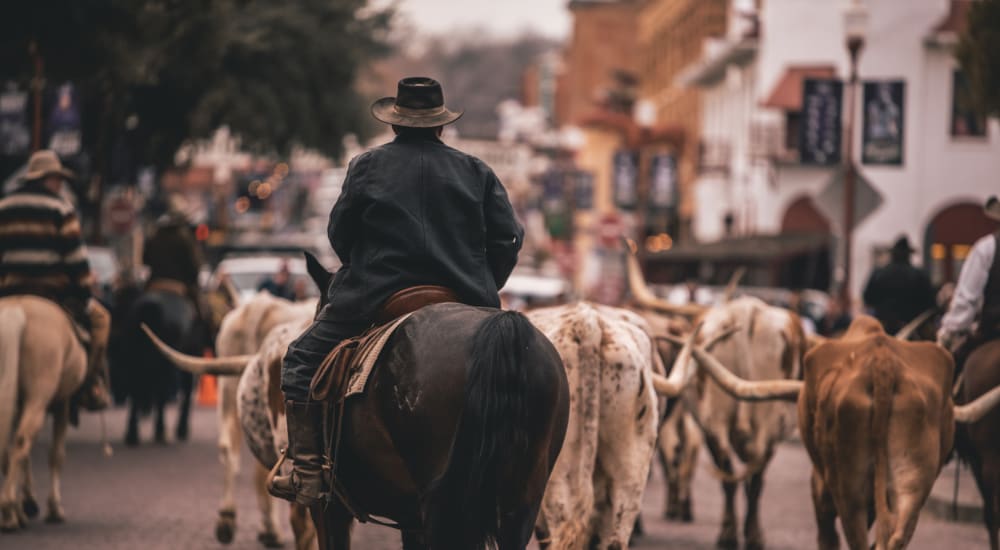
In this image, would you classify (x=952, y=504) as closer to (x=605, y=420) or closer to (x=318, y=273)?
(x=605, y=420)

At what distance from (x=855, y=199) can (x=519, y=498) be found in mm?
15586

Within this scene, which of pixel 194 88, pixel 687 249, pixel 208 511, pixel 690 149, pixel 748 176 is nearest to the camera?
pixel 208 511

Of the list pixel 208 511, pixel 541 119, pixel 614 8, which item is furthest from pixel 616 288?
pixel 541 119

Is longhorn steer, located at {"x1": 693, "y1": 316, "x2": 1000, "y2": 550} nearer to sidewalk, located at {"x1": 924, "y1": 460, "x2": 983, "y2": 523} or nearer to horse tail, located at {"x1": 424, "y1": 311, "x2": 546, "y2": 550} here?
horse tail, located at {"x1": 424, "y1": 311, "x2": 546, "y2": 550}

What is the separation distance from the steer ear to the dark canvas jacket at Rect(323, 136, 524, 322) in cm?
55

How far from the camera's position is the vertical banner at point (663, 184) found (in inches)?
2056

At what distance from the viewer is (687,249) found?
155ft

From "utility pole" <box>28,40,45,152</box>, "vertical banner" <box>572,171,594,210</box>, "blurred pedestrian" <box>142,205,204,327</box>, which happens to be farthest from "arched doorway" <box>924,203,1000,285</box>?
"blurred pedestrian" <box>142,205,204,327</box>

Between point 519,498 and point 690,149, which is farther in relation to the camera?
point 690,149

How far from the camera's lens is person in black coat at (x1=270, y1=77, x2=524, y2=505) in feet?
23.5

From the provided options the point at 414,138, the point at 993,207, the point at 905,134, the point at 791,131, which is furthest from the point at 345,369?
the point at 791,131

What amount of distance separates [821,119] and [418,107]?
28571 millimetres

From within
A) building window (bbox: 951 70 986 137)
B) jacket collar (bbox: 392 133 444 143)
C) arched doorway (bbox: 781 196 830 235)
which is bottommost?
arched doorway (bbox: 781 196 830 235)

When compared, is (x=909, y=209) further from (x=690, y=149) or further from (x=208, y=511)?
(x=208, y=511)
